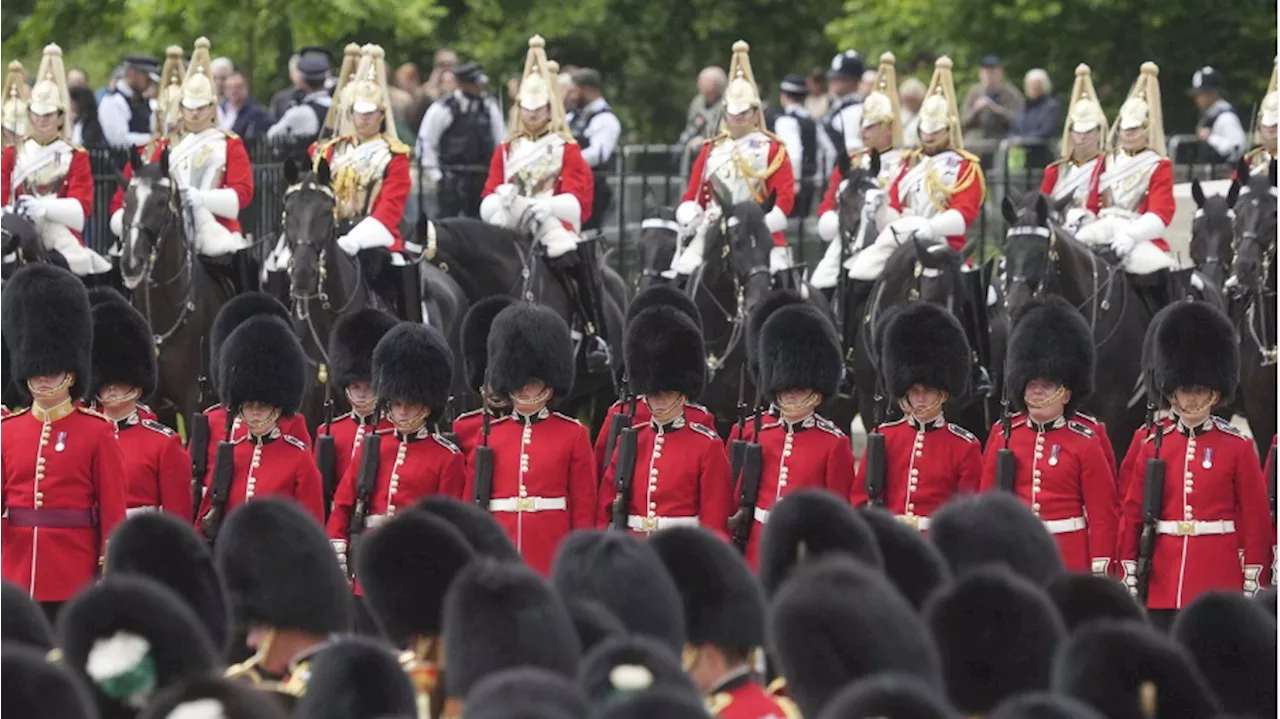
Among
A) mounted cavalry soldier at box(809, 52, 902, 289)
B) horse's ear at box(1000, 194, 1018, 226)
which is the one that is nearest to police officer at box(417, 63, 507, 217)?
mounted cavalry soldier at box(809, 52, 902, 289)

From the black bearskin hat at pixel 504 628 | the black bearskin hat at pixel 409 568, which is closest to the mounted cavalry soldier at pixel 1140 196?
the black bearskin hat at pixel 409 568

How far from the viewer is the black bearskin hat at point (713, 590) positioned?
714 cm

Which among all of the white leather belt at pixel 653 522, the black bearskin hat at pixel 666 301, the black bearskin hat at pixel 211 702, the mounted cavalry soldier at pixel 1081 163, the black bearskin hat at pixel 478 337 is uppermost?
the mounted cavalry soldier at pixel 1081 163

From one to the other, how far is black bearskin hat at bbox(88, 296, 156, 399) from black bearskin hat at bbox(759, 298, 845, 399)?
7.23 feet

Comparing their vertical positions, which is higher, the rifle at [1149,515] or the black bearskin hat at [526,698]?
the black bearskin hat at [526,698]

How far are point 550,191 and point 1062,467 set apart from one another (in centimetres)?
542

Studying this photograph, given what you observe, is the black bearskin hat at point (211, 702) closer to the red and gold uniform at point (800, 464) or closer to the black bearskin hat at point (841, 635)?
the black bearskin hat at point (841, 635)

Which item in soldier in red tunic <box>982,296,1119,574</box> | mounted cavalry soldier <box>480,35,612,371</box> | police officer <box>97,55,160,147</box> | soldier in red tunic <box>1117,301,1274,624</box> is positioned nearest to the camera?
soldier in red tunic <box>1117,301,1274,624</box>

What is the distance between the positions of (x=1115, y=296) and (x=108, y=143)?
725cm

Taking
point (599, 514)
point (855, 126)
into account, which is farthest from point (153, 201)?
point (855, 126)

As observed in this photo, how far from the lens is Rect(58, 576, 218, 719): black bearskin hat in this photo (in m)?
6.77

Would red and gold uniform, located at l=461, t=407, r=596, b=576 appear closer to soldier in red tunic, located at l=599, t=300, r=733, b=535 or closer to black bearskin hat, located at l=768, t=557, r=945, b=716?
soldier in red tunic, located at l=599, t=300, r=733, b=535

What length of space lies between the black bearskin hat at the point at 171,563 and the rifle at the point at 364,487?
7.64 feet

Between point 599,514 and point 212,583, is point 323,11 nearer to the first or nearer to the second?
point 599,514
